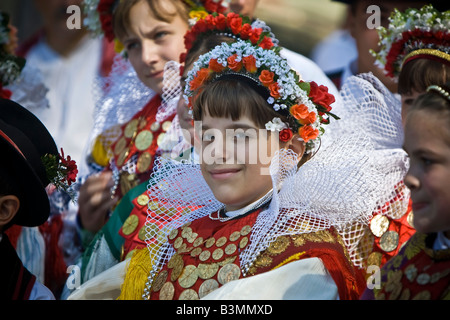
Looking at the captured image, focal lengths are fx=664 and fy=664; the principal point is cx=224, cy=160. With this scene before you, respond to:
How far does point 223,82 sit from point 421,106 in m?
0.85

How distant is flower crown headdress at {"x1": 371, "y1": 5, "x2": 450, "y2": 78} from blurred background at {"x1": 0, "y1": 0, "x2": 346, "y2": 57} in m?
2.36

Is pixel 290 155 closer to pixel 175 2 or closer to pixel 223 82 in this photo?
pixel 223 82

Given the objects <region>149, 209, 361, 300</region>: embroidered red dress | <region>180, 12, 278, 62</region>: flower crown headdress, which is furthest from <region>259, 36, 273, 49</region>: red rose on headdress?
<region>149, 209, 361, 300</region>: embroidered red dress

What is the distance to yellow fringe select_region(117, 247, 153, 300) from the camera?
2.62 meters

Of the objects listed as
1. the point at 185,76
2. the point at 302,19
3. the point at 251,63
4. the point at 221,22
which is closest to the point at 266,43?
the point at 251,63

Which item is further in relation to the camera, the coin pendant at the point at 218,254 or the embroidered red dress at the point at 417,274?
the coin pendant at the point at 218,254

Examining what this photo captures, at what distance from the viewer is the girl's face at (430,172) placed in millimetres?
A: 1940

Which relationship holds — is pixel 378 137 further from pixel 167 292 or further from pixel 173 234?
pixel 167 292

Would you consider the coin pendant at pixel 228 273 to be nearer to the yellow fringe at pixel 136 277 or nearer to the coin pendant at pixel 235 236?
the coin pendant at pixel 235 236

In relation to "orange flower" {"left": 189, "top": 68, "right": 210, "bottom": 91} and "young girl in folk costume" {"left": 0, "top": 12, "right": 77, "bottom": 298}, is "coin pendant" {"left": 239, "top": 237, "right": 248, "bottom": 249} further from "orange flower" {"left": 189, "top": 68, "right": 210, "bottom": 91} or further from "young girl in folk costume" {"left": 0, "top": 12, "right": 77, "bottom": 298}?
"young girl in folk costume" {"left": 0, "top": 12, "right": 77, "bottom": 298}

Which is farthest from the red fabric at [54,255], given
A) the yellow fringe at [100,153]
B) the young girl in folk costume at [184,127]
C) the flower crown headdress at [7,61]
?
the flower crown headdress at [7,61]

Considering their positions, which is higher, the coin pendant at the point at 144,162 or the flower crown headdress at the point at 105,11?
the flower crown headdress at the point at 105,11

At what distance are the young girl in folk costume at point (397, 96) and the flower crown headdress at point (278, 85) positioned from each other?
398mm

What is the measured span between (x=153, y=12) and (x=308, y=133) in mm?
1513
